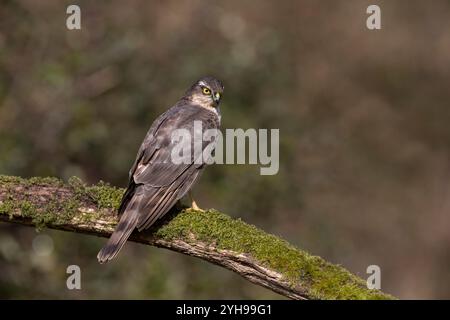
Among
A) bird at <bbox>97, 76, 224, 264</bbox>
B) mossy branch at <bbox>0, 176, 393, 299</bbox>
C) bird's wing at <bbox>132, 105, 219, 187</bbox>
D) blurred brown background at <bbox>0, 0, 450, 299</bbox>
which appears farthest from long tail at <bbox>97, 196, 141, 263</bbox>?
blurred brown background at <bbox>0, 0, 450, 299</bbox>

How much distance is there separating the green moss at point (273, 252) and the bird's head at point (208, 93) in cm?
198

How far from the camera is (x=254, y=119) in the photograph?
34.0 feet

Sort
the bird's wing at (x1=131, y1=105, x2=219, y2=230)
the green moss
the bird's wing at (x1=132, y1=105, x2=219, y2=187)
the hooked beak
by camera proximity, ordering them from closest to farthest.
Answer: the green moss
the bird's wing at (x1=131, y1=105, x2=219, y2=230)
the bird's wing at (x1=132, y1=105, x2=219, y2=187)
the hooked beak

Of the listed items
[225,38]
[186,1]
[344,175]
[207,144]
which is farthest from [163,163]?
[344,175]

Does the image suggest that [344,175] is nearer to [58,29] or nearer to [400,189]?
[400,189]

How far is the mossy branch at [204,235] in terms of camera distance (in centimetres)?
527

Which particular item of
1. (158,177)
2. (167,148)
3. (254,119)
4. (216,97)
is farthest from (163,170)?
(254,119)

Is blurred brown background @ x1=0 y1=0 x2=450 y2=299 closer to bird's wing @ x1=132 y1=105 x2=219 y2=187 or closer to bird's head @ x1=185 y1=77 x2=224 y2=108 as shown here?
bird's head @ x1=185 y1=77 x2=224 y2=108

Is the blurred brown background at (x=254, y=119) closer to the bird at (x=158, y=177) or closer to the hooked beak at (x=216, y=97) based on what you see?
the hooked beak at (x=216, y=97)

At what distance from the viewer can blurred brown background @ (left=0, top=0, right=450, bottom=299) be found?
8.92m

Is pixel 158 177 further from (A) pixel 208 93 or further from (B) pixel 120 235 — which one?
(A) pixel 208 93

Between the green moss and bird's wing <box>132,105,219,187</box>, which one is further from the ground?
bird's wing <box>132,105,219,187</box>

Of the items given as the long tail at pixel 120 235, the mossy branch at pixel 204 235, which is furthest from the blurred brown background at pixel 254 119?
the long tail at pixel 120 235

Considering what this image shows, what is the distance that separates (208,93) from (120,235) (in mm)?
2406
